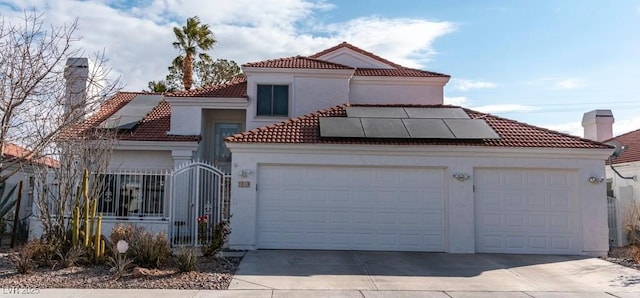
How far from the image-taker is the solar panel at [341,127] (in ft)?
45.4

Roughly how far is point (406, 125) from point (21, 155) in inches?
387

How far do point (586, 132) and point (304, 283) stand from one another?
19.7 metres

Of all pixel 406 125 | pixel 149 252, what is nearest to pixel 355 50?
pixel 406 125

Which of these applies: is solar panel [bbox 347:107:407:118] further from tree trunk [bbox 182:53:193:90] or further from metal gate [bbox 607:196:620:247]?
tree trunk [bbox 182:53:193:90]

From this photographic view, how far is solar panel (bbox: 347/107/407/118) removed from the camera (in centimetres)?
1562

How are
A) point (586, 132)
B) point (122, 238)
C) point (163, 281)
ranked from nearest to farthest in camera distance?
point (163, 281), point (122, 238), point (586, 132)

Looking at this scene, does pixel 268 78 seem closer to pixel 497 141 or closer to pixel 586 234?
pixel 497 141

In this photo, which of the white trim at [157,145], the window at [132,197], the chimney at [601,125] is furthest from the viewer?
the chimney at [601,125]

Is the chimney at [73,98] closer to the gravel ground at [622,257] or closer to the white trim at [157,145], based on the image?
the white trim at [157,145]

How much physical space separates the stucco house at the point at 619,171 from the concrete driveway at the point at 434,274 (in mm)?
4672

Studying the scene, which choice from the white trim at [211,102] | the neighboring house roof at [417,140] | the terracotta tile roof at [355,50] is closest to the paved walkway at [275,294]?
the neighboring house roof at [417,140]

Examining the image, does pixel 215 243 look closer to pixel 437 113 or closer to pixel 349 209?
pixel 349 209

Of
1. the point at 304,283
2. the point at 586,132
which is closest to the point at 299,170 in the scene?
the point at 304,283

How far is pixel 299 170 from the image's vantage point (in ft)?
45.4
